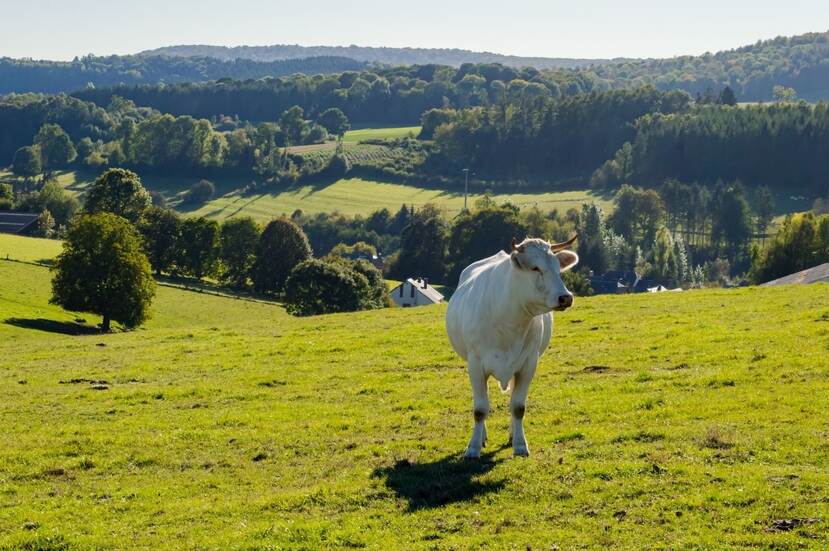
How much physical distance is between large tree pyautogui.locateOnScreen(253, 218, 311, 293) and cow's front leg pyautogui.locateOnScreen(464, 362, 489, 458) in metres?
79.6

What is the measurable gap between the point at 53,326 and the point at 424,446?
45354mm

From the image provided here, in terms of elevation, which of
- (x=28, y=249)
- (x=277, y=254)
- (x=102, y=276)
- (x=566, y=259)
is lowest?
(x=277, y=254)

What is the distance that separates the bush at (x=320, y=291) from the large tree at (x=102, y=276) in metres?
12.3

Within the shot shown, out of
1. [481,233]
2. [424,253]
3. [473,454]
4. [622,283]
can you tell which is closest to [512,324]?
[473,454]

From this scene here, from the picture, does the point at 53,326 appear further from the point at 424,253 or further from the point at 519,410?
the point at 424,253

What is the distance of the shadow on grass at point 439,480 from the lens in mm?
13789

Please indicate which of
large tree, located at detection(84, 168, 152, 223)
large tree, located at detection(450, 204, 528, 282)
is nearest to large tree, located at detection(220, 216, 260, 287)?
large tree, located at detection(84, 168, 152, 223)

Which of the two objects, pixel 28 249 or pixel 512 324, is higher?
pixel 512 324

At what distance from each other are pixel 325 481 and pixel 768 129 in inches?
7036

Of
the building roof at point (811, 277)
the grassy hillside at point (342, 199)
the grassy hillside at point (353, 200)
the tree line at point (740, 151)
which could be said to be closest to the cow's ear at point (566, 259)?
the building roof at point (811, 277)

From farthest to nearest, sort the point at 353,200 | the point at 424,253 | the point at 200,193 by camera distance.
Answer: the point at 200,193 → the point at 353,200 → the point at 424,253

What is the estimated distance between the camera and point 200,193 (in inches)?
7446

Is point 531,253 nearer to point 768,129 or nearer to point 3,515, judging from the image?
point 3,515

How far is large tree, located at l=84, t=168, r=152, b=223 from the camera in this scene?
106m
